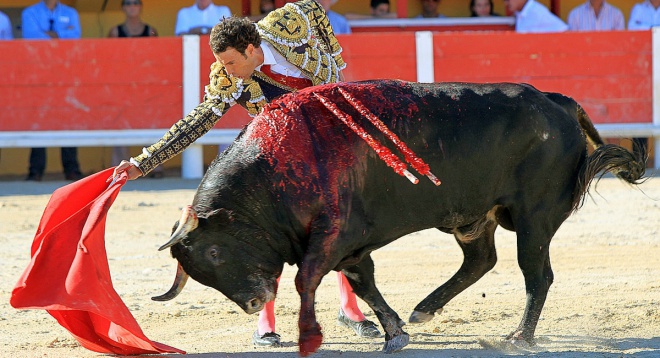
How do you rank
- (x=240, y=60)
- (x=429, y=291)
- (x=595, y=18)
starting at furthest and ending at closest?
(x=595, y=18)
(x=429, y=291)
(x=240, y=60)

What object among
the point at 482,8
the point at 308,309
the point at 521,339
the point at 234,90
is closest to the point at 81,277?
the point at 308,309

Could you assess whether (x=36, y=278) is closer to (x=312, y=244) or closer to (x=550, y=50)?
(x=312, y=244)

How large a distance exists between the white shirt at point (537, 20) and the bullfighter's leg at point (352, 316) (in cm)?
558

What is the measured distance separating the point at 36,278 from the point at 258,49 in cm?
109

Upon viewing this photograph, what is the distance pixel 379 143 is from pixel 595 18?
6.32 metres

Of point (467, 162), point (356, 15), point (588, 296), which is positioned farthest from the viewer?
point (356, 15)

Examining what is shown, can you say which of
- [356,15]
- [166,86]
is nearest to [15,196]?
[166,86]

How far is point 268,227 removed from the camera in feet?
11.8

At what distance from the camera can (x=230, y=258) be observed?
3.60 meters

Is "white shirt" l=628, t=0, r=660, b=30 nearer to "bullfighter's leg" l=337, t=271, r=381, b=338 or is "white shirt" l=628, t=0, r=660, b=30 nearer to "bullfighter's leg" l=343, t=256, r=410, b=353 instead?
"bullfighter's leg" l=337, t=271, r=381, b=338

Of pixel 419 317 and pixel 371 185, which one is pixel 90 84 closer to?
pixel 419 317

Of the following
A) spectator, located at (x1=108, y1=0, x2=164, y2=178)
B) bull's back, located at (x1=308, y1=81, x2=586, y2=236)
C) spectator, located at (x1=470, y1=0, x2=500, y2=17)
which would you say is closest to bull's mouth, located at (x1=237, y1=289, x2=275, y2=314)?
bull's back, located at (x1=308, y1=81, x2=586, y2=236)

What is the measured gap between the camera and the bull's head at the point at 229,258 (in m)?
3.56

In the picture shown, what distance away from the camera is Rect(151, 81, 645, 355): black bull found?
3.54 m
